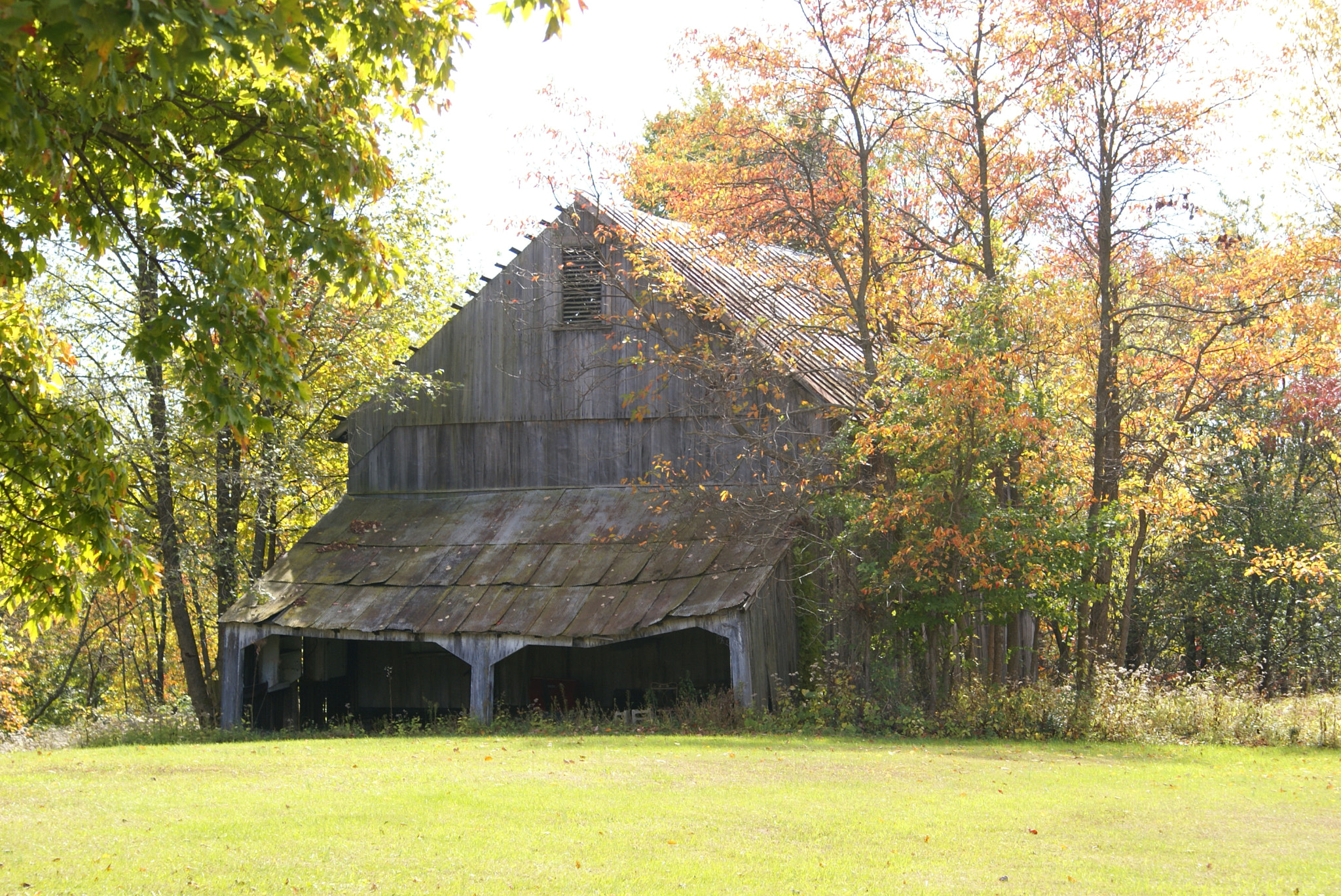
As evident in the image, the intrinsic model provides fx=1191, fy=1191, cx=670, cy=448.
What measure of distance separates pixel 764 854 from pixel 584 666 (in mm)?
14370

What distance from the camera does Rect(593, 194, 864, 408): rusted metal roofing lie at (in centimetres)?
2088

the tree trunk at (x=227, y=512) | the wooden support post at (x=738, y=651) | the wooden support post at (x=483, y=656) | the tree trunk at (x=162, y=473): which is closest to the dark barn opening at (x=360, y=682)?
the tree trunk at (x=162, y=473)

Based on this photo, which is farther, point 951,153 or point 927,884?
point 951,153

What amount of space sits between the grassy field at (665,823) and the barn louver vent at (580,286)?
10.2 metres

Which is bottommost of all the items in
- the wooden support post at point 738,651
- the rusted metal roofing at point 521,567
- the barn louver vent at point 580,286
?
the wooden support post at point 738,651

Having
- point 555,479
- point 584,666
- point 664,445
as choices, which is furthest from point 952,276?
point 584,666

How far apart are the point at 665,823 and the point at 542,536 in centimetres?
1186

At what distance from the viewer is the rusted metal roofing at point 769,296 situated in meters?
20.9

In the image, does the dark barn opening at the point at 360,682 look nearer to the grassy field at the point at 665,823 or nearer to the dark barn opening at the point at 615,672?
the dark barn opening at the point at 615,672

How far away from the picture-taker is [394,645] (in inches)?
949

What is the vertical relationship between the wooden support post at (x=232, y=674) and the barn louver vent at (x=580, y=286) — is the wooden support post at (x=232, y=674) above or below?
below

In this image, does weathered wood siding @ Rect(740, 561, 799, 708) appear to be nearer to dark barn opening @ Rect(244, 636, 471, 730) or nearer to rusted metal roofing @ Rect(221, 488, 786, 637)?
rusted metal roofing @ Rect(221, 488, 786, 637)

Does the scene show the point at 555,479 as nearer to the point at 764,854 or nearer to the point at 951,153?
the point at 951,153

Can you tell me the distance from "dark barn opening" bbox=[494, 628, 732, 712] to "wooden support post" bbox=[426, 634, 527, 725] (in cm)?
228
